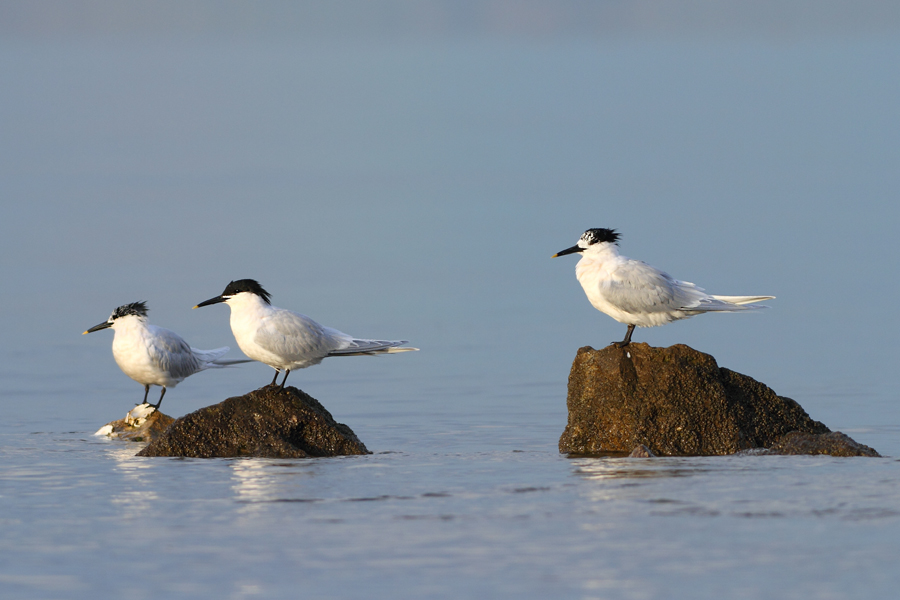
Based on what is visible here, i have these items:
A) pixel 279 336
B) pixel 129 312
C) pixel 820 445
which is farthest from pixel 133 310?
pixel 820 445

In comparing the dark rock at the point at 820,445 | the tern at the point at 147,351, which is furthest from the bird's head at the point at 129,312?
the dark rock at the point at 820,445

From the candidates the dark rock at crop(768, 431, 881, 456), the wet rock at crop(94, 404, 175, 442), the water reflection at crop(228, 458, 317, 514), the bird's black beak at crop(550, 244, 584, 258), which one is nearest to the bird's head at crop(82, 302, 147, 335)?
the wet rock at crop(94, 404, 175, 442)

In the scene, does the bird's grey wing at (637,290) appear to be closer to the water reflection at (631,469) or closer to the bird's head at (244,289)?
the water reflection at (631,469)

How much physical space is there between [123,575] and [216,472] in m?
3.79

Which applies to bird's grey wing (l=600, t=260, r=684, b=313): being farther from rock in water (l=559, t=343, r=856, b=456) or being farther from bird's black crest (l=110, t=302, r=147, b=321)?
bird's black crest (l=110, t=302, r=147, b=321)

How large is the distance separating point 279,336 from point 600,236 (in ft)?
12.8

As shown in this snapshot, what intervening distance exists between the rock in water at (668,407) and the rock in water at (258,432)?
2.56 m

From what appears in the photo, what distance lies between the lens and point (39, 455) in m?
11.9

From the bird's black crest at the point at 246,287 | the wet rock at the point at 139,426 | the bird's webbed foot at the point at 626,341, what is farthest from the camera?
the wet rock at the point at 139,426

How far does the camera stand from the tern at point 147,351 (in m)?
14.6

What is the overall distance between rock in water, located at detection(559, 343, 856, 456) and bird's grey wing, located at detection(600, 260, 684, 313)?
0.50 meters

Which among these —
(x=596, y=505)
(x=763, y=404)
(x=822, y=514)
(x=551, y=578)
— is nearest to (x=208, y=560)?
(x=551, y=578)

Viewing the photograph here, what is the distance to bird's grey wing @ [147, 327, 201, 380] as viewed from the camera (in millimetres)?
14570

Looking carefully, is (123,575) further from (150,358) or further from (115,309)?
(115,309)
